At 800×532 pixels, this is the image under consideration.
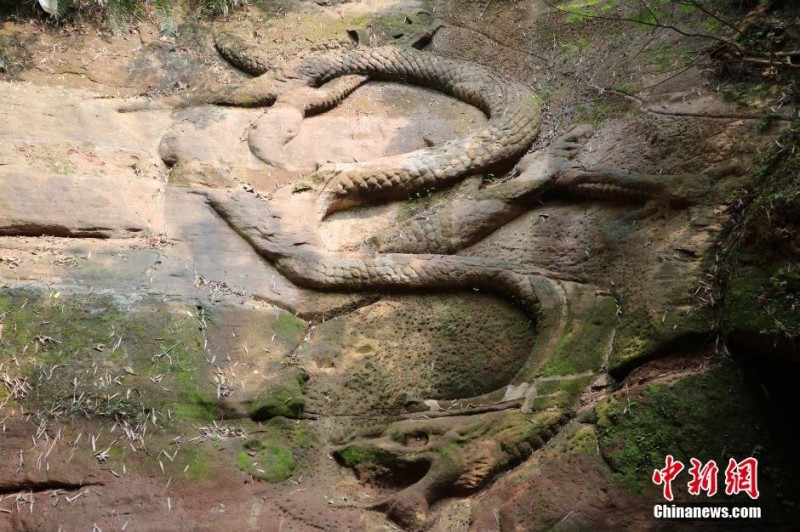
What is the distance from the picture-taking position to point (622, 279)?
4.54m

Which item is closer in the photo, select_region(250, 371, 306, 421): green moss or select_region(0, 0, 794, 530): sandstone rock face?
select_region(0, 0, 794, 530): sandstone rock face

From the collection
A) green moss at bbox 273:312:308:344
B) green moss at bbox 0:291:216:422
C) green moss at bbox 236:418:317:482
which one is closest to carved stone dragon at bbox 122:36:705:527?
green moss at bbox 236:418:317:482

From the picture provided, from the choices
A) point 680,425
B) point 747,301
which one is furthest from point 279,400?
point 747,301

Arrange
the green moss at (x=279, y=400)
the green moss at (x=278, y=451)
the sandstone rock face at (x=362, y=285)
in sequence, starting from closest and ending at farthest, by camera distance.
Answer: the sandstone rock face at (x=362, y=285) < the green moss at (x=278, y=451) < the green moss at (x=279, y=400)

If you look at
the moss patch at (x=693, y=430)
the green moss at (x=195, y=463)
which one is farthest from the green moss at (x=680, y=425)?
the green moss at (x=195, y=463)

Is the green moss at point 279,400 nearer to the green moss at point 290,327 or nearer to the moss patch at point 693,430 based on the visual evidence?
the green moss at point 290,327

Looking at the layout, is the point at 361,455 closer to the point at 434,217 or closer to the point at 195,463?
the point at 195,463

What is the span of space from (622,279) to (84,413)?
143 inches

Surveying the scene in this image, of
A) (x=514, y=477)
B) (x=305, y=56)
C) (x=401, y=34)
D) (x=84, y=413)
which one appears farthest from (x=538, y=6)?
(x=84, y=413)

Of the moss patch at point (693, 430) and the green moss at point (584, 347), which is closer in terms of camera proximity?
the moss patch at point (693, 430)

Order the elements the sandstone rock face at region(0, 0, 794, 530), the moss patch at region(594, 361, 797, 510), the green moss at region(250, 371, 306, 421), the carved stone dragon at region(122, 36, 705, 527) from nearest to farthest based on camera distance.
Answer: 1. the moss patch at region(594, 361, 797, 510)
2. the sandstone rock face at region(0, 0, 794, 530)
3. the carved stone dragon at region(122, 36, 705, 527)
4. the green moss at region(250, 371, 306, 421)

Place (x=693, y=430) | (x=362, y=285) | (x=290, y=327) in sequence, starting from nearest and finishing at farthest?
(x=693, y=430) < (x=290, y=327) < (x=362, y=285)

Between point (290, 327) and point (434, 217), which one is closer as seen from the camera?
point (290, 327)

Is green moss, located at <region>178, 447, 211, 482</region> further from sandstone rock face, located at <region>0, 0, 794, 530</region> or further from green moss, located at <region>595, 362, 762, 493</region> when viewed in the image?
green moss, located at <region>595, 362, 762, 493</region>
